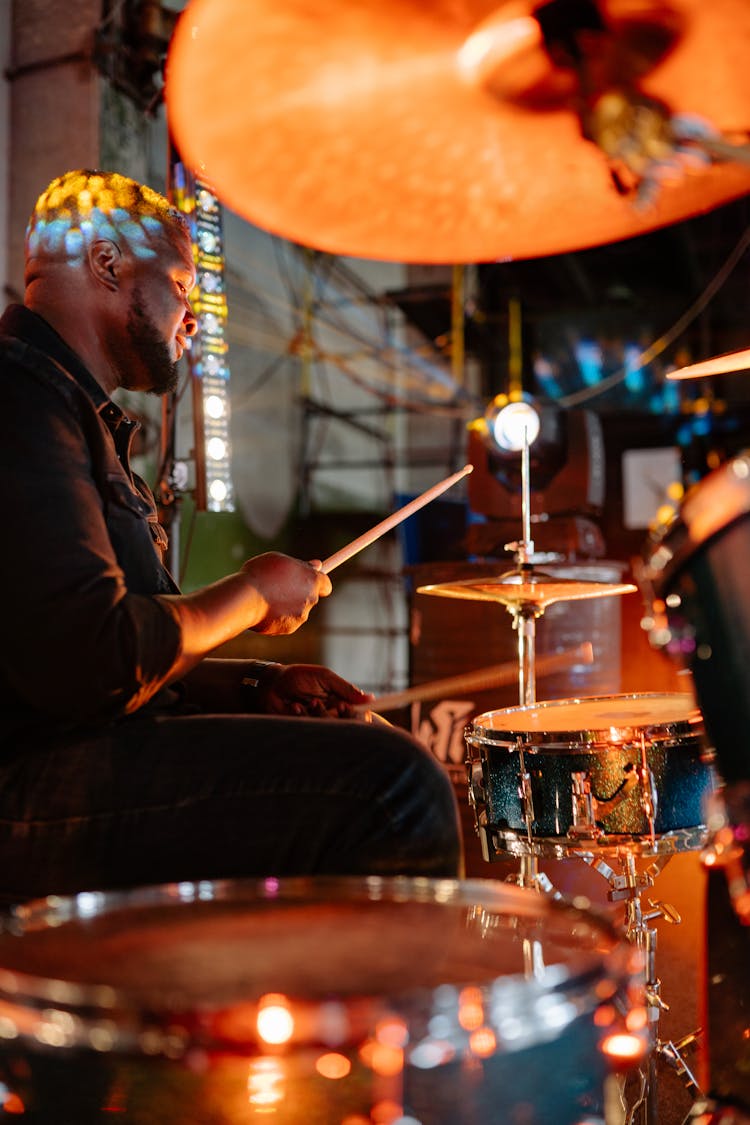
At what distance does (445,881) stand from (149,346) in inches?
39.9

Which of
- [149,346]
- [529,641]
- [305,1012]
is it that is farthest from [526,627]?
[305,1012]

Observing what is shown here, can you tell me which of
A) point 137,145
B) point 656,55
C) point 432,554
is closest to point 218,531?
point 432,554

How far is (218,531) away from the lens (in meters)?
6.22

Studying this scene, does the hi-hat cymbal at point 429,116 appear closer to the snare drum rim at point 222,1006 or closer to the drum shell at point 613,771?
the snare drum rim at point 222,1006

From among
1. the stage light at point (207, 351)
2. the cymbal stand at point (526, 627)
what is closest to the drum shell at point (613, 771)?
the cymbal stand at point (526, 627)

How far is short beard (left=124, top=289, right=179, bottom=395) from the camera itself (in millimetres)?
1607

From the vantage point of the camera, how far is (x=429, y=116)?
4.49 ft

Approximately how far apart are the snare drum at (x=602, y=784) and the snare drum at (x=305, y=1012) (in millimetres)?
871

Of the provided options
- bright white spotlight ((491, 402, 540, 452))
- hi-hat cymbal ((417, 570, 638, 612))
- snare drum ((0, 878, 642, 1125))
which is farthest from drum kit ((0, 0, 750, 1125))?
bright white spotlight ((491, 402, 540, 452))

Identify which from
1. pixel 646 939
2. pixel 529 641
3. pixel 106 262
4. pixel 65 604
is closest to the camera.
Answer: pixel 65 604

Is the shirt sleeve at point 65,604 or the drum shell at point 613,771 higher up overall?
the shirt sleeve at point 65,604

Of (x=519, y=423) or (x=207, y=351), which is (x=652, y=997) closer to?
(x=519, y=423)

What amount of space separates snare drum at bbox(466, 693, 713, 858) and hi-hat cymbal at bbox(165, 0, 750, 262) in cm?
84

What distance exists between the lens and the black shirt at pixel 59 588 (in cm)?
118
